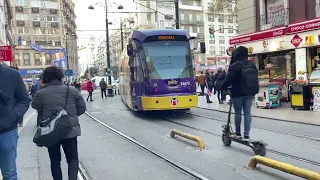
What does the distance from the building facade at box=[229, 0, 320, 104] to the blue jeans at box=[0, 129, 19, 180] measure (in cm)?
1242

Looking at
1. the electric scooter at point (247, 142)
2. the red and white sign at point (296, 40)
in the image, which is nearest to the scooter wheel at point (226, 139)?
the electric scooter at point (247, 142)

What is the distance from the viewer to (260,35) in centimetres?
1880

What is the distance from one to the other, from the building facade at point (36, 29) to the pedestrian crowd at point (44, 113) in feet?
235

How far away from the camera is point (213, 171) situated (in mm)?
6113

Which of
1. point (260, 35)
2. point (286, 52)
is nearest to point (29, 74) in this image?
point (260, 35)

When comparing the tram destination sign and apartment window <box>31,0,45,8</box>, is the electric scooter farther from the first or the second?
apartment window <box>31,0,45,8</box>

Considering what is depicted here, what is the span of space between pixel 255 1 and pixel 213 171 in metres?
16.7

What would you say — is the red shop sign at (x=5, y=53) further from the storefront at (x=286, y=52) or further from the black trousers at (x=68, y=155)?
the black trousers at (x=68, y=155)

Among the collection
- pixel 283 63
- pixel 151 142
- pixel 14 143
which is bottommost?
pixel 151 142

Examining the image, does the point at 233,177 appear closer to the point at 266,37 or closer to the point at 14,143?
the point at 14,143

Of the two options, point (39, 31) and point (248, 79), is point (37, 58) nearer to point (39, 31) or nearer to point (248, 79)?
point (39, 31)

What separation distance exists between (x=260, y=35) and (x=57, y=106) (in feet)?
51.8

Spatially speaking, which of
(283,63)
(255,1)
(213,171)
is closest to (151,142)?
(213,171)

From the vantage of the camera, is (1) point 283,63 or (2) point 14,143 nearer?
(2) point 14,143
